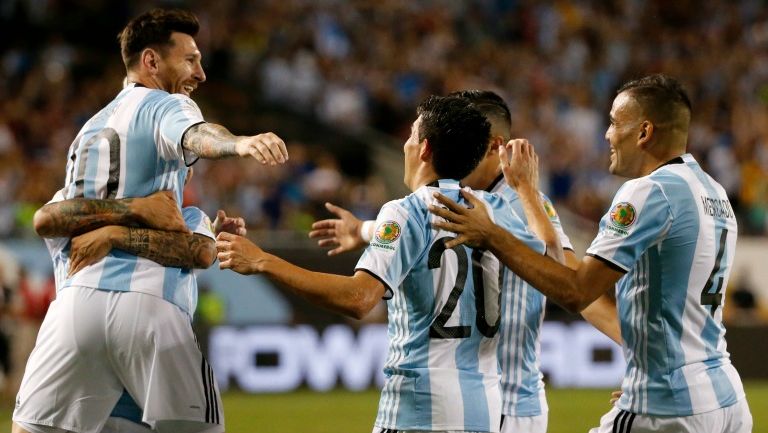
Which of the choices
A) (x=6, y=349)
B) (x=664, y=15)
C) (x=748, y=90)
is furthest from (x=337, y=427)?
(x=664, y=15)

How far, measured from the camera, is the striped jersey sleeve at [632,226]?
4.68m

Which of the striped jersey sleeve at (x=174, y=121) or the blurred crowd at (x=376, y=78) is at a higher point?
the blurred crowd at (x=376, y=78)

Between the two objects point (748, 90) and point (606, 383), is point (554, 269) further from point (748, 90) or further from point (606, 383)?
point (748, 90)

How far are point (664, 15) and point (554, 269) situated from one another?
59.4ft

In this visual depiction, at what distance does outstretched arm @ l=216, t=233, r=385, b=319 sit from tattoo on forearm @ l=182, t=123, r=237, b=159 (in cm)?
37

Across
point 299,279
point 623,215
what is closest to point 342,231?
point 299,279

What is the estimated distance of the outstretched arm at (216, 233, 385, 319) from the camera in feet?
14.5

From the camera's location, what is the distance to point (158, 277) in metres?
5.32

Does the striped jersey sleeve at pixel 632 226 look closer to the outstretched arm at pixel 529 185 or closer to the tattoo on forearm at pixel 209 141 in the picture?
the outstretched arm at pixel 529 185

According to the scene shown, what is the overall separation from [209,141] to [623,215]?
161cm

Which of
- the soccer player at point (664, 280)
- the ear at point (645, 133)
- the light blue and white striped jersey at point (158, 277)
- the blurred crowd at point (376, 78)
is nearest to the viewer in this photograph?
the soccer player at point (664, 280)

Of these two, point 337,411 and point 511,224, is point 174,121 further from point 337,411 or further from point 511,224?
point 337,411

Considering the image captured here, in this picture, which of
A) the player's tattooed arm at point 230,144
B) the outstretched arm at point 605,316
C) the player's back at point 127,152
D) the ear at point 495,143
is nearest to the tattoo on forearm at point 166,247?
the player's back at point 127,152

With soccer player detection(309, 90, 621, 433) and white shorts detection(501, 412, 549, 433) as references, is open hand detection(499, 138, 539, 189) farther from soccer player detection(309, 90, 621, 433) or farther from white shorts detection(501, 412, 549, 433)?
white shorts detection(501, 412, 549, 433)
